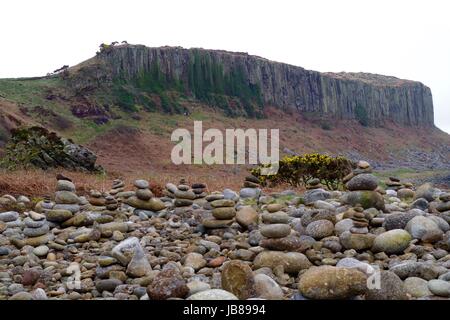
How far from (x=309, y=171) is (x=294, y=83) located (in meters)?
71.0

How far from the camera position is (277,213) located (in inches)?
306

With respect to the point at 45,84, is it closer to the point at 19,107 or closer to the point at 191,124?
the point at 19,107

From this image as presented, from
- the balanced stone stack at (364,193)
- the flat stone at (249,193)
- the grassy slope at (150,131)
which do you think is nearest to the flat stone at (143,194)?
the flat stone at (249,193)

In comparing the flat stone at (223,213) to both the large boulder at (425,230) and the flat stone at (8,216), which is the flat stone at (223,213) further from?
the flat stone at (8,216)

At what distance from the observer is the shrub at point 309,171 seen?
15055mm

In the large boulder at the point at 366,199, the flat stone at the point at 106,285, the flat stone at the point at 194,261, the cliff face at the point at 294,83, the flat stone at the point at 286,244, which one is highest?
the cliff face at the point at 294,83

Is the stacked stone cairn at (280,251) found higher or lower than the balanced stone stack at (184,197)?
lower

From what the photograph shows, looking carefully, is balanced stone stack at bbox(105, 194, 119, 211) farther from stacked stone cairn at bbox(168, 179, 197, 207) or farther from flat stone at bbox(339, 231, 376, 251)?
flat stone at bbox(339, 231, 376, 251)

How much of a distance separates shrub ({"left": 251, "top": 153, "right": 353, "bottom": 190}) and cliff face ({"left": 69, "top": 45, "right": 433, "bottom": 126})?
44938 mm

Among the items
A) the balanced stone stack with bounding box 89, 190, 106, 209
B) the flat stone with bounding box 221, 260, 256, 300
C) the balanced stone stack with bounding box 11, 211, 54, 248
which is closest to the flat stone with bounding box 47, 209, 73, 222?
the balanced stone stack with bounding box 11, 211, 54, 248

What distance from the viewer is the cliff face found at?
203ft

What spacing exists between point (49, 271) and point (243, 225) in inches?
133

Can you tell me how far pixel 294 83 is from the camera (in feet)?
276

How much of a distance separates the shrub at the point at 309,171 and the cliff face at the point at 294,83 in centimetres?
4494
